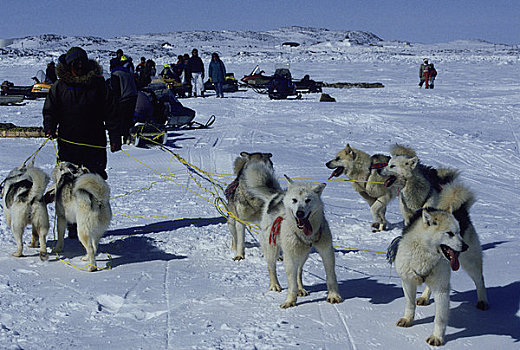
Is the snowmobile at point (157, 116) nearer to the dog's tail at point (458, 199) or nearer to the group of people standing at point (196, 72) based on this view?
the group of people standing at point (196, 72)

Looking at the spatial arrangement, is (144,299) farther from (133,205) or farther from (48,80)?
(48,80)

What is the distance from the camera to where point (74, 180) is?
4.34 meters

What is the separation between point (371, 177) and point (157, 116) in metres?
5.21

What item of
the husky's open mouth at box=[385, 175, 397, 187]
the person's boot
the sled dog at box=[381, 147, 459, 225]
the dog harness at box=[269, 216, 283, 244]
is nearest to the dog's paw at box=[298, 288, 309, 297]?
the dog harness at box=[269, 216, 283, 244]

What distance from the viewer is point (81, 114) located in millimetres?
4570

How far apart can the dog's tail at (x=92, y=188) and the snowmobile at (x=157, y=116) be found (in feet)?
13.9

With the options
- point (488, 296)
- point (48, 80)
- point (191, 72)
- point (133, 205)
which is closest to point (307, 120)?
point (191, 72)

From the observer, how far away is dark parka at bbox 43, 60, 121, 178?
4.51 m

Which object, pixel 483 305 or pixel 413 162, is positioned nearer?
pixel 483 305

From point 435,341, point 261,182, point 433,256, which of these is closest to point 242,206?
point 261,182

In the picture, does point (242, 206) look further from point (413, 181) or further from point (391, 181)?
point (413, 181)

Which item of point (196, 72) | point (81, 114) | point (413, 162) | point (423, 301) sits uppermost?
point (81, 114)

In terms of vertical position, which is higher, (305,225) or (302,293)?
(305,225)

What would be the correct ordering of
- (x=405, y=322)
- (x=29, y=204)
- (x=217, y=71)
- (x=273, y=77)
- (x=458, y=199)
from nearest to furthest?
(x=405, y=322), (x=458, y=199), (x=29, y=204), (x=217, y=71), (x=273, y=77)
